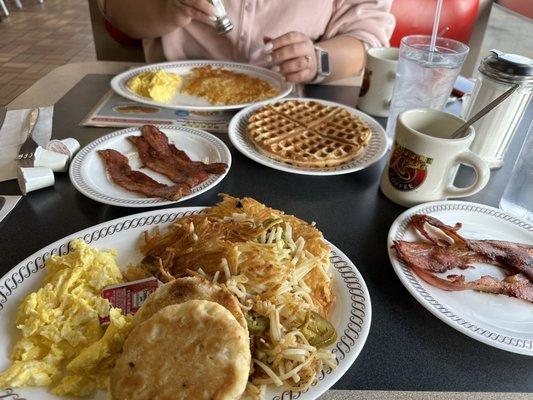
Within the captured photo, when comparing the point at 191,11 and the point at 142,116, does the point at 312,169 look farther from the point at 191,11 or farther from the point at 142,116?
the point at 191,11

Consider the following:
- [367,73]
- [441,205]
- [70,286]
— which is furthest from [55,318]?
[367,73]

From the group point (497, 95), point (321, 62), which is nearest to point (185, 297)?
point (497, 95)

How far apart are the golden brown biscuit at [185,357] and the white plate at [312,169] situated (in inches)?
30.8

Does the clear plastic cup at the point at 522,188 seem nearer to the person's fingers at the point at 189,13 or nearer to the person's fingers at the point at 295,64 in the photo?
the person's fingers at the point at 295,64

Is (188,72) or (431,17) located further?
(431,17)

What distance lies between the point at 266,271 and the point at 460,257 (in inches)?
21.7

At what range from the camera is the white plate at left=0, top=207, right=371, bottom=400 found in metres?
0.75

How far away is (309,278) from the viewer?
0.98m

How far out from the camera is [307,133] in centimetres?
171

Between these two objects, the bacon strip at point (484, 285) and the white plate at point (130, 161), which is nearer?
the bacon strip at point (484, 285)

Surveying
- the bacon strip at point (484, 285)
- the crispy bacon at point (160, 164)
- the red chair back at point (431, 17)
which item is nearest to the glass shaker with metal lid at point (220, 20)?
the crispy bacon at point (160, 164)

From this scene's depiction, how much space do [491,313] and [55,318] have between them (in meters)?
0.99

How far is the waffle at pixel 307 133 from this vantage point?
149 centimetres

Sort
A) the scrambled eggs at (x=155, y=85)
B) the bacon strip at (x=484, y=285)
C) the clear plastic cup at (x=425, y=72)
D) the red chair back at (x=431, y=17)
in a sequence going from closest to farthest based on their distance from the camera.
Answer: the bacon strip at (x=484, y=285)
the clear plastic cup at (x=425, y=72)
the scrambled eggs at (x=155, y=85)
the red chair back at (x=431, y=17)
